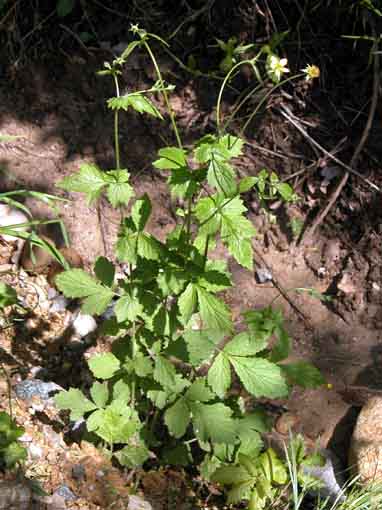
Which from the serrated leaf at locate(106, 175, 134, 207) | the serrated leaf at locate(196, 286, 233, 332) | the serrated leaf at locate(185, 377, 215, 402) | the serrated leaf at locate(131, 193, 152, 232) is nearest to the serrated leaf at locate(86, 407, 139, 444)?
the serrated leaf at locate(185, 377, 215, 402)

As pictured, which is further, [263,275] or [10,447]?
[263,275]

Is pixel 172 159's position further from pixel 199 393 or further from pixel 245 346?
pixel 199 393

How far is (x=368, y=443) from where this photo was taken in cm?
293

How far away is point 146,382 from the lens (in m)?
2.32

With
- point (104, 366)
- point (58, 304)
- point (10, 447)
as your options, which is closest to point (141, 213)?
point (104, 366)

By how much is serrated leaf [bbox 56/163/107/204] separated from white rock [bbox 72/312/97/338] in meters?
1.35

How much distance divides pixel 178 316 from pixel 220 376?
0.27m

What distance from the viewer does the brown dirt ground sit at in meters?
3.64

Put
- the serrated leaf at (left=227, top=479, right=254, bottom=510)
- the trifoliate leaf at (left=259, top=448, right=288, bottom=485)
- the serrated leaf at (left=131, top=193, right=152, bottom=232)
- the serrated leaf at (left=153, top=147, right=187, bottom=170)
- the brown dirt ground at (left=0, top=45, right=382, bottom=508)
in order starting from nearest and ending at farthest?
1. the serrated leaf at (left=153, top=147, right=187, bottom=170)
2. the serrated leaf at (left=131, top=193, right=152, bottom=232)
3. the serrated leaf at (left=227, top=479, right=254, bottom=510)
4. the trifoliate leaf at (left=259, top=448, right=288, bottom=485)
5. the brown dirt ground at (left=0, top=45, right=382, bottom=508)

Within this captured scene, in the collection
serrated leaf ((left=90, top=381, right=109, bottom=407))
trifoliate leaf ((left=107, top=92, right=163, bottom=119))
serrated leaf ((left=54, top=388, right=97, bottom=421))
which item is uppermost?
trifoliate leaf ((left=107, top=92, right=163, bottom=119))

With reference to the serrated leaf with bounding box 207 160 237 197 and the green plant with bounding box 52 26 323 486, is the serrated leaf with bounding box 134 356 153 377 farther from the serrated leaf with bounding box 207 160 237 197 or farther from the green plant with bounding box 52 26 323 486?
the serrated leaf with bounding box 207 160 237 197

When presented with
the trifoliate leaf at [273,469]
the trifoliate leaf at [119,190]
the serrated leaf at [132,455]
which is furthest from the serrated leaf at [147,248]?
the trifoliate leaf at [273,469]

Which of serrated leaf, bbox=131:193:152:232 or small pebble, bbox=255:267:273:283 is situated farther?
small pebble, bbox=255:267:273:283

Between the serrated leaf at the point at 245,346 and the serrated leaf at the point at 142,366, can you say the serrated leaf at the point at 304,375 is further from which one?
the serrated leaf at the point at 142,366
